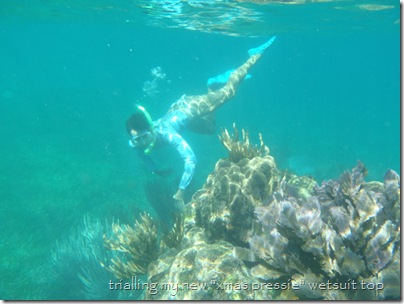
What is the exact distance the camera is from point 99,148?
18281mm

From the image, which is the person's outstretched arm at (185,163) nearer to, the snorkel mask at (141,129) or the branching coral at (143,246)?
the snorkel mask at (141,129)

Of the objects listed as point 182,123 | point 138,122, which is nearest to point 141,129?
point 138,122

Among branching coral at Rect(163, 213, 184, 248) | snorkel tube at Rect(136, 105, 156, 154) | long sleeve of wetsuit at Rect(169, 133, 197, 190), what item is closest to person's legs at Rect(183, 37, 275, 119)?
long sleeve of wetsuit at Rect(169, 133, 197, 190)

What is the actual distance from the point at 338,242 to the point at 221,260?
65.3 inches

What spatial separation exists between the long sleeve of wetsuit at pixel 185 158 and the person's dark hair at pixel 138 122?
1.86 m

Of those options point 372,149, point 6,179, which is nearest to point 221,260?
point 6,179

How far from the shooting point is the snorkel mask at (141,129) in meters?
7.82

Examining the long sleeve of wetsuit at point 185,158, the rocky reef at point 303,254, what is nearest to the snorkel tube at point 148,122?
the long sleeve of wetsuit at point 185,158

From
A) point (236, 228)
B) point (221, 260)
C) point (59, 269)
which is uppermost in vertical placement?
point (221, 260)

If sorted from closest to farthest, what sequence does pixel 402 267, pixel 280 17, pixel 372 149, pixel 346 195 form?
1. pixel 402 267
2. pixel 346 195
3. pixel 280 17
4. pixel 372 149

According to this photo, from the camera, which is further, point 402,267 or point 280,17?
point 280,17

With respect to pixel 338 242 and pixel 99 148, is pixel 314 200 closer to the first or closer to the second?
pixel 338 242

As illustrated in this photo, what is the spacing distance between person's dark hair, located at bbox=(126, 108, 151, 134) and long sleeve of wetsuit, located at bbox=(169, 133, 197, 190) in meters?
1.86

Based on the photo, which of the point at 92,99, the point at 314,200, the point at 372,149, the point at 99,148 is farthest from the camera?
the point at 92,99
